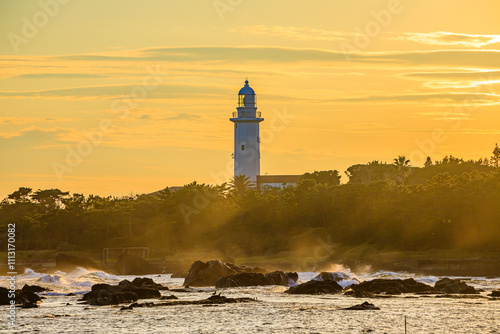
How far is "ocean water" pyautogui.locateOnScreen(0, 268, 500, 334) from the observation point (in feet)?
113

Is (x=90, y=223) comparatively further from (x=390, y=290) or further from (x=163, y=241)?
(x=390, y=290)

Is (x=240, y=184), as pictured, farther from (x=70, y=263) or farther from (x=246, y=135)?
(x=70, y=263)

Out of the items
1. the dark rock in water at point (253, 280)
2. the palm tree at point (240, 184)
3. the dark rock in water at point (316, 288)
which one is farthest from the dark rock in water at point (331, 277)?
the palm tree at point (240, 184)

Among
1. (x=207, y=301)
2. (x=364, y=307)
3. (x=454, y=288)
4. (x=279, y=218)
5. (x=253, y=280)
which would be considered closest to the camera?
(x=364, y=307)

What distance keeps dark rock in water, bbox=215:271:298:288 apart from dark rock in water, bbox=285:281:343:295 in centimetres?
715

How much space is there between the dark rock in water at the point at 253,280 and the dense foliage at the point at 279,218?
34.2 meters

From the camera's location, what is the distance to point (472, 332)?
109ft

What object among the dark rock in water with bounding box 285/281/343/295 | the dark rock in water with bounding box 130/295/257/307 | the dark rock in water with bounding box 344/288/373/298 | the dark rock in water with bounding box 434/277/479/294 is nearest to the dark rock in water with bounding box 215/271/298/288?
the dark rock in water with bounding box 285/281/343/295

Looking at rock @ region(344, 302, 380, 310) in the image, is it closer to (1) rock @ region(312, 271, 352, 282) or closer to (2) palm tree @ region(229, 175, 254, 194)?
(1) rock @ region(312, 271, 352, 282)

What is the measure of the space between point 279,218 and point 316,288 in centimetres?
5841

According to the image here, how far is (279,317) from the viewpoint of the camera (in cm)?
3862

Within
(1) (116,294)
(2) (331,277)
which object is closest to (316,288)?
(2) (331,277)

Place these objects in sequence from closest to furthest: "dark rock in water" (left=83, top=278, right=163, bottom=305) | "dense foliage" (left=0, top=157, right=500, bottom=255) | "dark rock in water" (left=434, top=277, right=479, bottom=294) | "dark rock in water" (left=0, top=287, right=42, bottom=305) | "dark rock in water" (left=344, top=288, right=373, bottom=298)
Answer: "dark rock in water" (left=0, top=287, right=42, bottom=305) < "dark rock in water" (left=83, top=278, right=163, bottom=305) < "dark rock in water" (left=344, top=288, right=373, bottom=298) < "dark rock in water" (left=434, top=277, right=479, bottom=294) < "dense foliage" (left=0, top=157, right=500, bottom=255)

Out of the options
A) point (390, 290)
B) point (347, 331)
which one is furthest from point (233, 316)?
point (390, 290)
